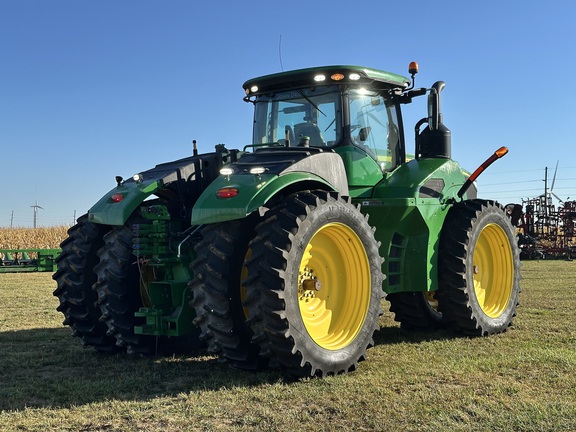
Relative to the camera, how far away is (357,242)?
19.0ft

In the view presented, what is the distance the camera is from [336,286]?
19.4ft

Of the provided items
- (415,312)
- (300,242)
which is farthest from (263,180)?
(415,312)

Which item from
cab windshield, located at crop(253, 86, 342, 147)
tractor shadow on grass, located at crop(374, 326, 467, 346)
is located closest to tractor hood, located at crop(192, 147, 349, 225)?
cab windshield, located at crop(253, 86, 342, 147)

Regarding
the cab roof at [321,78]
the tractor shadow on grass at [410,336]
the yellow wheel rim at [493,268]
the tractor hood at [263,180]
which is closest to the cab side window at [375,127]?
the cab roof at [321,78]

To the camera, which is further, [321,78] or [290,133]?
[290,133]

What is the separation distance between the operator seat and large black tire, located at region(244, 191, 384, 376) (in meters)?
1.32

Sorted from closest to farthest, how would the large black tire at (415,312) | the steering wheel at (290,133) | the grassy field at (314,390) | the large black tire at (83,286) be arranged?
the grassy field at (314,390) < the large black tire at (83,286) < the steering wheel at (290,133) < the large black tire at (415,312)

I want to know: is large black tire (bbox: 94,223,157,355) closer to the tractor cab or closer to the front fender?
the front fender

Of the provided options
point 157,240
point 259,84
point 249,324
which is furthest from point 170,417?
point 259,84

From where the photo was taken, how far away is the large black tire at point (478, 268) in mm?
7086

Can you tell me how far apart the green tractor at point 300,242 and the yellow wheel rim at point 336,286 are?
13mm

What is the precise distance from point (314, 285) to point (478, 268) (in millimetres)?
3369

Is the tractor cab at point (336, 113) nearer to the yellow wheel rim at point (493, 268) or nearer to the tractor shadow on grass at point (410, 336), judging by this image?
the yellow wheel rim at point (493, 268)

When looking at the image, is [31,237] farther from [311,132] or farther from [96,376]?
[96,376]
